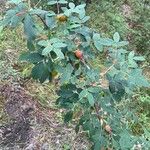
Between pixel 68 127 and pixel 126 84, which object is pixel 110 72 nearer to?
pixel 126 84

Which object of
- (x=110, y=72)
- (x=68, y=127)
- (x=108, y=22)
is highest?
(x=110, y=72)

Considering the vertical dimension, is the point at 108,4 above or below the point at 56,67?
below

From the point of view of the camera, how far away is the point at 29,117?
10.1 ft

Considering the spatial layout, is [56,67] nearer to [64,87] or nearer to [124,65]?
[64,87]

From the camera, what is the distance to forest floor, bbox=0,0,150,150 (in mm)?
2932

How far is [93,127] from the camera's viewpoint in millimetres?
2064

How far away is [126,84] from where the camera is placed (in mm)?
1987

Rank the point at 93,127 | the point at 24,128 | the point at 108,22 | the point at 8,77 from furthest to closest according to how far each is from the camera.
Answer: the point at 108,22 < the point at 8,77 < the point at 24,128 < the point at 93,127

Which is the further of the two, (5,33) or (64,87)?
(5,33)

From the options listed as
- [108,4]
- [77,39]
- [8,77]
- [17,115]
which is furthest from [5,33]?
[77,39]

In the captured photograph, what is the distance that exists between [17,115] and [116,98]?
1.18 m

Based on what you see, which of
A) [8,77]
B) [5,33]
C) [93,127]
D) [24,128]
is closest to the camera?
[93,127]

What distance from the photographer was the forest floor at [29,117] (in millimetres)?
2932

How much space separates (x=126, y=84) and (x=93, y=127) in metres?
0.29
